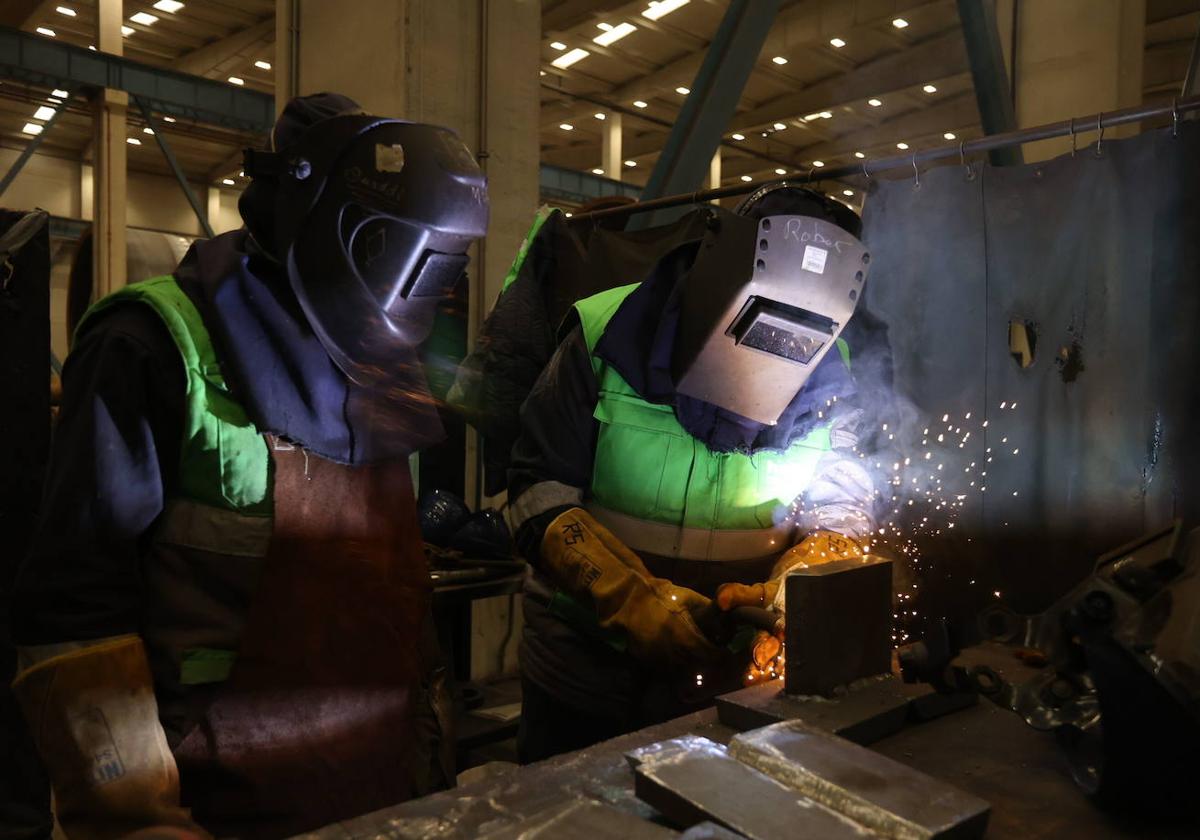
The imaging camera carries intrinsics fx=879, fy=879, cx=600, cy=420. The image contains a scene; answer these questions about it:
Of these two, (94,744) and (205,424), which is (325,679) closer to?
(94,744)

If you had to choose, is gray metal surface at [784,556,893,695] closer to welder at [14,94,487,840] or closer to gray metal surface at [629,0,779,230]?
welder at [14,94,487,840]

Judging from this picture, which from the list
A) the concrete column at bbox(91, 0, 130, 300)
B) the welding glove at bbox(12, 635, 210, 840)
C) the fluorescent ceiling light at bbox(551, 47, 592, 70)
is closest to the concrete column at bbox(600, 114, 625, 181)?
the fluorescent ceiling light at bbox(551, 47, 592, 70)

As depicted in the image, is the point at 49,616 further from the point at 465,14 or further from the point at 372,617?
the point at 465,14

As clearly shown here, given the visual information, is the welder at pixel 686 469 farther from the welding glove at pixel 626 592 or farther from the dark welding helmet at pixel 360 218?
the dark welding helmet at pixel 360 218

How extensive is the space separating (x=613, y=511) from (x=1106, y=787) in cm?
124

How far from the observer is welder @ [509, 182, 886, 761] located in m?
1.94

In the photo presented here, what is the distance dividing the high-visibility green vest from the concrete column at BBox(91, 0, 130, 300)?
29.9 feet

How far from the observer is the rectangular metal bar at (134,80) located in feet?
27.6

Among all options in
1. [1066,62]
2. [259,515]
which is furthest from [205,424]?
[1066,62]

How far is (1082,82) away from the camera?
5355 millimetres

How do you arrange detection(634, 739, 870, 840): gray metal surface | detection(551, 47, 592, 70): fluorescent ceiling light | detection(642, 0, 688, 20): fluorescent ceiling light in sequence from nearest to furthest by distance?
1. detection(634, 739, 870, 840): gray metal surface
2. detection(642, 0, 688, 20): fluorescent ceiling light
3. detection(551, 47, 592, 70): fluorescent ceiling light

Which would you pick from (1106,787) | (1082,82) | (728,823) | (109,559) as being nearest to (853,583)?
(1106,787)

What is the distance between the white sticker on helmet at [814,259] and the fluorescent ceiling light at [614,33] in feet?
35.4

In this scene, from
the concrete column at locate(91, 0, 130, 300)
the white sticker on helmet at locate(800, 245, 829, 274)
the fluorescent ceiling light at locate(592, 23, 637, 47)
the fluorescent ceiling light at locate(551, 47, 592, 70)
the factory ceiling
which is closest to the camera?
the white sticker on helmet at locate(800, 245, 829, 274)
